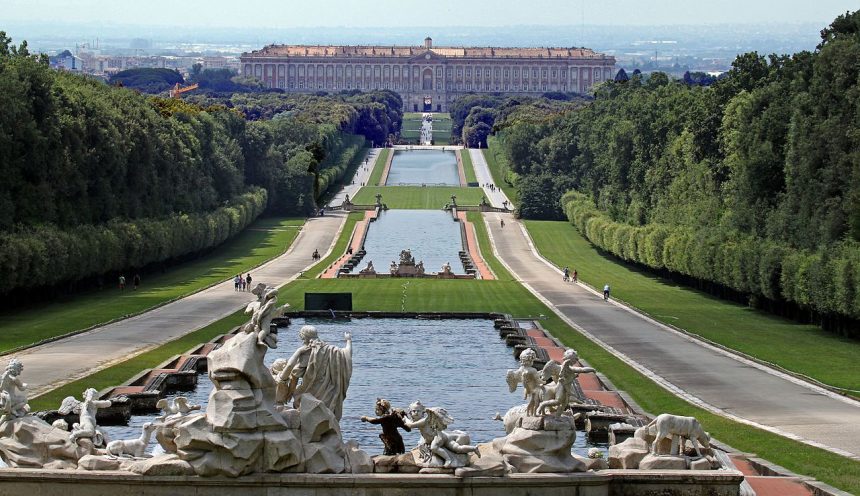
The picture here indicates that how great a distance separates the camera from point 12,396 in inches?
1137

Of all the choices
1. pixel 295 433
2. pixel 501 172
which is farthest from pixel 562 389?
pixel 501 172

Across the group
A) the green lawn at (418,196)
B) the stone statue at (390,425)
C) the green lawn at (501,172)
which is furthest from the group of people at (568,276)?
the stone statue at (390,425)

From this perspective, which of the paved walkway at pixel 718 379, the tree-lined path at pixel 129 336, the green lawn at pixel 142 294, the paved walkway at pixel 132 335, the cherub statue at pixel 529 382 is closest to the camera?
the cherub statue at pixel 529 382

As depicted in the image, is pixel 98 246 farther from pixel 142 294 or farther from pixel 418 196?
pixel 418 196

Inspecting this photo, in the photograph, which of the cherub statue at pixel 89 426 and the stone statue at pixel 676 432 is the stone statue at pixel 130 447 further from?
the stone statue at pixel 676 432

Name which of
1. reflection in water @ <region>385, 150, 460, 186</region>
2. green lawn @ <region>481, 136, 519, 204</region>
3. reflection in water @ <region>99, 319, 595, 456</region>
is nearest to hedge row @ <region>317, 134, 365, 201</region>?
reflection in water @ <region>385, 150, 460, 186</region>

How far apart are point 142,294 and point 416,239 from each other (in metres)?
43.8

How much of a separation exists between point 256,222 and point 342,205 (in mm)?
13703

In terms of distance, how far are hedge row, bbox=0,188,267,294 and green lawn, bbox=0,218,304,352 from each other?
3.27 feet

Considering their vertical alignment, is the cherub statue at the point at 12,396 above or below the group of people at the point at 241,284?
above

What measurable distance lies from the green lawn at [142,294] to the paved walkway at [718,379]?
1678 centimetres

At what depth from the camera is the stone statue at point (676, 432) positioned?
2919cm

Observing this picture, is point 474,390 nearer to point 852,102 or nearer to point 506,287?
point 852,102

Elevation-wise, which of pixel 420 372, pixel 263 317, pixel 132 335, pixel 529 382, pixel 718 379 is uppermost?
pixel 263 317
